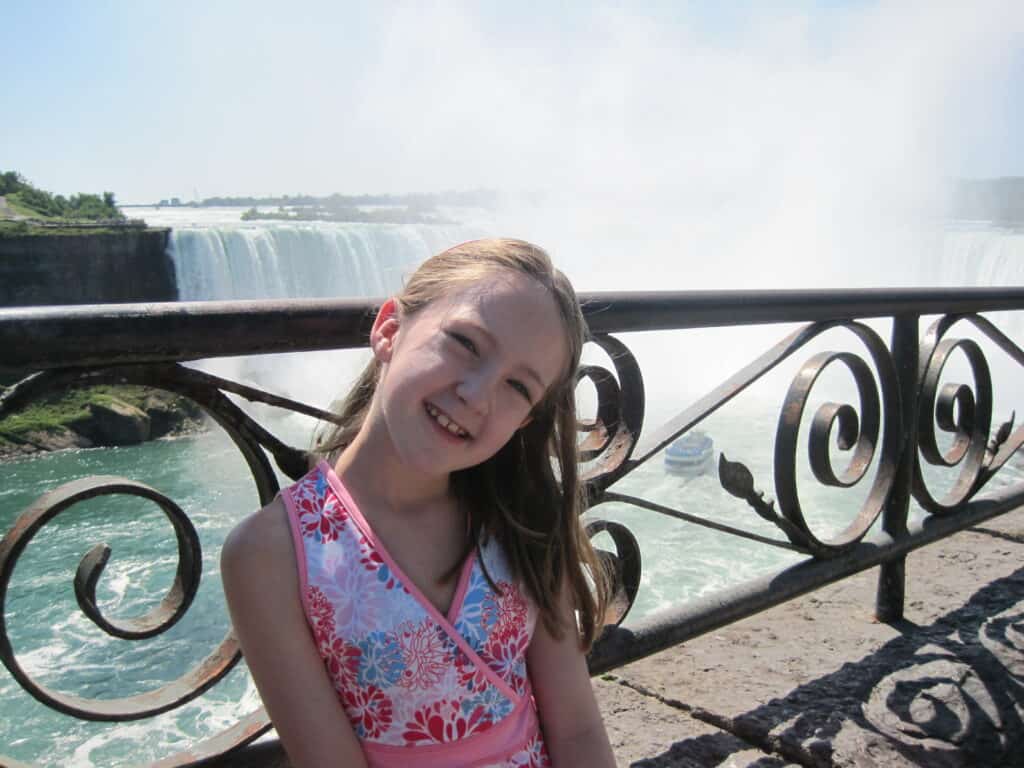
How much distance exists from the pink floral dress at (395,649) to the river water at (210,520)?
802 millimetres

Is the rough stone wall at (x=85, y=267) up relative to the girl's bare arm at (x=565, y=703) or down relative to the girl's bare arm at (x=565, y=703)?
down

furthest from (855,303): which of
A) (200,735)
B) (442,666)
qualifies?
(200,735)

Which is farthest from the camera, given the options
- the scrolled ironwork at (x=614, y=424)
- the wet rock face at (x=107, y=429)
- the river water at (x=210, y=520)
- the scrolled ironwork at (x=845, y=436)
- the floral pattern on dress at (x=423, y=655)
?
the wet rock face at (x=107, y=429)

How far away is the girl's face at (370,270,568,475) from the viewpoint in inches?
41.1

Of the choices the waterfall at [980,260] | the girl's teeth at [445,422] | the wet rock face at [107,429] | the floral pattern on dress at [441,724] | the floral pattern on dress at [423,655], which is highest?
the girl's teeth at [445,422]

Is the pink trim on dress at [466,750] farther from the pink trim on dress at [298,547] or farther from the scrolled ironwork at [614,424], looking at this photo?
the scrolled ironwork at [614,424]

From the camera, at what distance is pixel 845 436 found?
1.93m

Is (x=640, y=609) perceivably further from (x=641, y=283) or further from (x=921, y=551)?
(x=641, y=283)

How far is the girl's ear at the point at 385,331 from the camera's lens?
1120 mm

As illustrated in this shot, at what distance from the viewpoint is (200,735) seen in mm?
8742

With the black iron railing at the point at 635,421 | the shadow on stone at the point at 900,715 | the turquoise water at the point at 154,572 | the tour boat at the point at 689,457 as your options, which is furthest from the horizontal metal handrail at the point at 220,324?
the tour boat at the point at 689,457

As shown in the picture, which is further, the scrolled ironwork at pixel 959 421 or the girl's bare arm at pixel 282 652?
the scrolled ironwork at pixel 959 421

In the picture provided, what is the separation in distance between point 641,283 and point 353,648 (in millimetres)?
37946

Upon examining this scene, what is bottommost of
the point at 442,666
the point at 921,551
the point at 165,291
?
the point at 165,291
